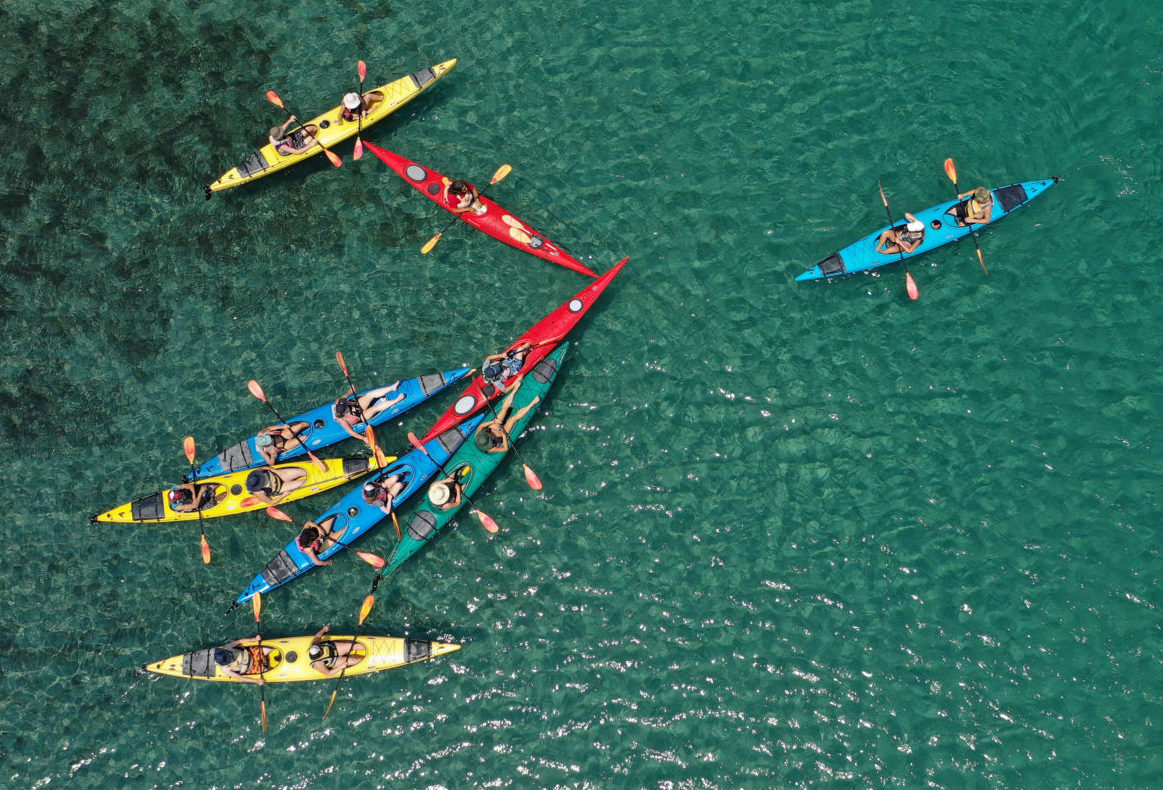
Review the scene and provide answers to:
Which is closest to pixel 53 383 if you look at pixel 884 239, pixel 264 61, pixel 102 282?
pixel 102 282

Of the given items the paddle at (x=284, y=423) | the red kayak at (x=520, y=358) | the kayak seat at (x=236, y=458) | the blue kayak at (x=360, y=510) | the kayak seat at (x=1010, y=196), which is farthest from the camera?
the kayak seat at (x=1010, y=196)

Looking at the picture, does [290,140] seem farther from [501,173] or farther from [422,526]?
[422,526]

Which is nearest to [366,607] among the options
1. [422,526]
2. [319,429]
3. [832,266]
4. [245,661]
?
[422,526]

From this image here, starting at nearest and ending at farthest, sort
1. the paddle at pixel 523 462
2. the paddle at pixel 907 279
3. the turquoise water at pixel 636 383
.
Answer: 1. the turquoise water at pixel 636 383
2. the paddle at pixel 523 462
3. the paddle at pixel 907 279

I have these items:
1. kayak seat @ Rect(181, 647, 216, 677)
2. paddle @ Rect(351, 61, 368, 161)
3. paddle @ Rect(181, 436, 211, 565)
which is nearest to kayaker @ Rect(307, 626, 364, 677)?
kayak seat @ Rect(181, 647, 216, 677)

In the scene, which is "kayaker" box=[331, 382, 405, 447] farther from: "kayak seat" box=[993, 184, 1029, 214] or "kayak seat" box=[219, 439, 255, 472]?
"kayak seat" box=[993, 184, 1029, 214]

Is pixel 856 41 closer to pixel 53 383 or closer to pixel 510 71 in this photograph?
pixel 510 71

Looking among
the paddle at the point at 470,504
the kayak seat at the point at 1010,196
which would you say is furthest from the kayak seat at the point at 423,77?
the kayak seat at the point at 1010,196

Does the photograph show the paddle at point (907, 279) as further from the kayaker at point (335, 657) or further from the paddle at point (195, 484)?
the paddle at point (195, 484)
